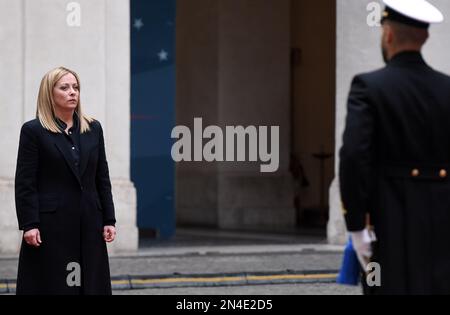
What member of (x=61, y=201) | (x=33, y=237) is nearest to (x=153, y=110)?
(x=61, y=201)

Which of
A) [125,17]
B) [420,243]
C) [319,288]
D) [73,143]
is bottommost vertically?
[319,288]

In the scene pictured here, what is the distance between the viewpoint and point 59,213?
7527 millimetres

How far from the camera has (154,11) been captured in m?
17.6

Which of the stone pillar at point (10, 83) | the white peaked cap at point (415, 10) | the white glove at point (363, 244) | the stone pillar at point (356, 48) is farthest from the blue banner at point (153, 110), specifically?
the white glove at point (363, 244)

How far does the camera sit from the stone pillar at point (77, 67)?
15172 mm

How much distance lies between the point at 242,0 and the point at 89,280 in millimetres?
13228

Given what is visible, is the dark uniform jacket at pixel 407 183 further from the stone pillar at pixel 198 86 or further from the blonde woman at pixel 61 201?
the stone pillar at pixel 198 86

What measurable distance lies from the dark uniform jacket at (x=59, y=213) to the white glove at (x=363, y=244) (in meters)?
2.37

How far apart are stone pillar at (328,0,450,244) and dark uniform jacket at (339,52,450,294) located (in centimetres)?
1098

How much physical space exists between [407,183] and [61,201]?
2629mm

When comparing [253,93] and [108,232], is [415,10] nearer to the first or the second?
[108,232]

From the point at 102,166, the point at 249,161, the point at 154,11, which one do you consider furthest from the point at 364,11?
the point at 102,166

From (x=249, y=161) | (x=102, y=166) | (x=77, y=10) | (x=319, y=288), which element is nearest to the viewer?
(x=102, y=166)

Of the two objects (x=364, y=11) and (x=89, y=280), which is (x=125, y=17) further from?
(x=89, y=280)
